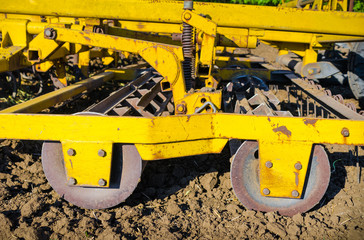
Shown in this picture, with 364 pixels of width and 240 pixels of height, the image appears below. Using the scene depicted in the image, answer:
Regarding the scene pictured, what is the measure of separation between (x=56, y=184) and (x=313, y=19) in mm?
3159

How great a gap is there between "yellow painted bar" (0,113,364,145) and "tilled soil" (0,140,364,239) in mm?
576

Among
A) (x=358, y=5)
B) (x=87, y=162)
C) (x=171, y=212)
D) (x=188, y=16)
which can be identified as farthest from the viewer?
(x=358, y=5)

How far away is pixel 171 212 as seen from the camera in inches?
105

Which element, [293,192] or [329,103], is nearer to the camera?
[293,192]

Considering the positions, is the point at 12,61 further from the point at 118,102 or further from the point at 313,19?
the point at 313,19

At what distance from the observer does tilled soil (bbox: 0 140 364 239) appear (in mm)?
2412

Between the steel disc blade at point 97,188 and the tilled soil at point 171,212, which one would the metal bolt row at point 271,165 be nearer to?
the tilled soil at point 171,212

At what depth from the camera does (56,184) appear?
2693mm

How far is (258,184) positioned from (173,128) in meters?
0.81

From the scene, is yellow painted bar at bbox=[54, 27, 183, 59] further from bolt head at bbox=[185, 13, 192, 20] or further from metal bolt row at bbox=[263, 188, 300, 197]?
metal bolt row at bbox=[263, 188, 300, 197]

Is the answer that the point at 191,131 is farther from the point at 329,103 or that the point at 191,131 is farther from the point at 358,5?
the point at 358,5

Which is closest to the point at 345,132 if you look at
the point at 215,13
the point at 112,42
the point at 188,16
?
the point at 188,16

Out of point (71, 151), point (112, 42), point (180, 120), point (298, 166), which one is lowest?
point (298, 166)

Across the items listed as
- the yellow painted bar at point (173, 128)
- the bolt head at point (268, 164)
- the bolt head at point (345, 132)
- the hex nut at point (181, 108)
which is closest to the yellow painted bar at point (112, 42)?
the hex nut at point (181, 108)
